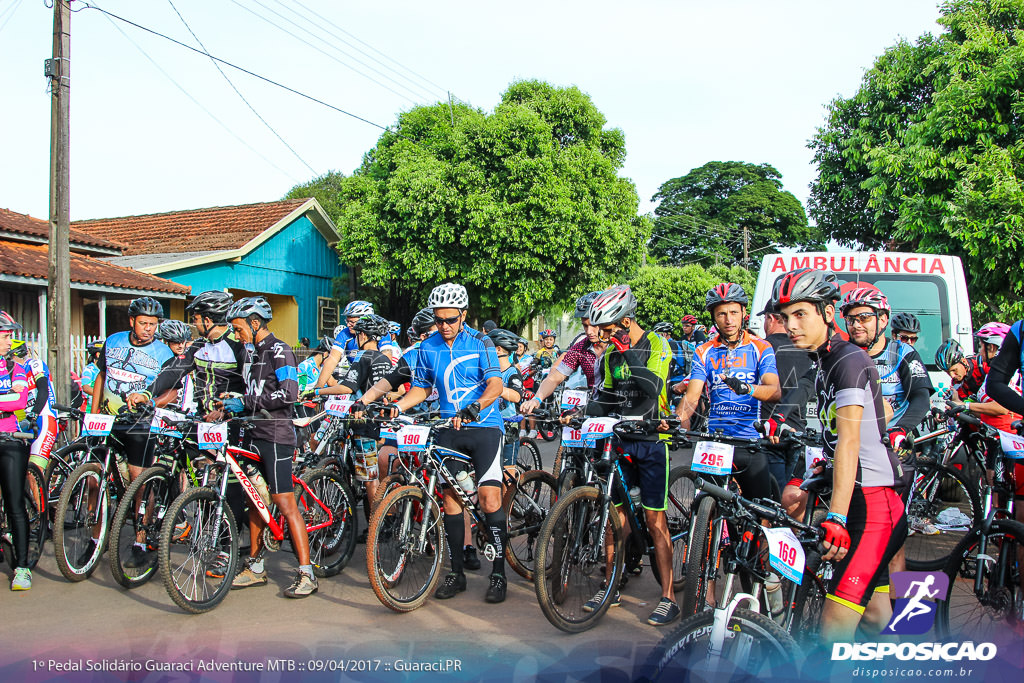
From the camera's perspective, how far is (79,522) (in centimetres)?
598

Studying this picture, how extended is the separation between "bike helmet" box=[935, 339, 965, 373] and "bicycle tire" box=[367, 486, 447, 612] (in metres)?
5.47

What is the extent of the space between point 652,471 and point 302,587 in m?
2.53

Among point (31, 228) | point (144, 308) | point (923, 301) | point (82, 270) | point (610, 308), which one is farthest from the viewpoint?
point (31, 228)

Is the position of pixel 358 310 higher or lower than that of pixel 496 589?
higher

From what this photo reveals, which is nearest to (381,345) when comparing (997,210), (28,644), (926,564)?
(28,644)

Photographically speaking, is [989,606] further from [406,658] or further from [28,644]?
[28,644]

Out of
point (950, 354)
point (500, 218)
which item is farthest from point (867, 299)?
point (500, 218)

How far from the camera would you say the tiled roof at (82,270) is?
557 inches

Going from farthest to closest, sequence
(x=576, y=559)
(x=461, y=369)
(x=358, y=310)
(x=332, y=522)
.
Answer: (x=358, y=310) → (x=332, y=522) → (x=461, y=369) → (x=576, y=559)

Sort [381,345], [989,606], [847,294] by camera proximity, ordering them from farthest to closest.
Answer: [381,345], [847,294], [989,606]

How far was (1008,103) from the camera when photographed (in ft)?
56.6

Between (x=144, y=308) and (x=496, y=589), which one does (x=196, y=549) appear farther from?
(x=144, y=308)

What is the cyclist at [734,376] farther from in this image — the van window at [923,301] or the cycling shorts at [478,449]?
the van window at [923,301]

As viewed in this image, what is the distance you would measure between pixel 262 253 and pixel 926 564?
2177 centimetres
